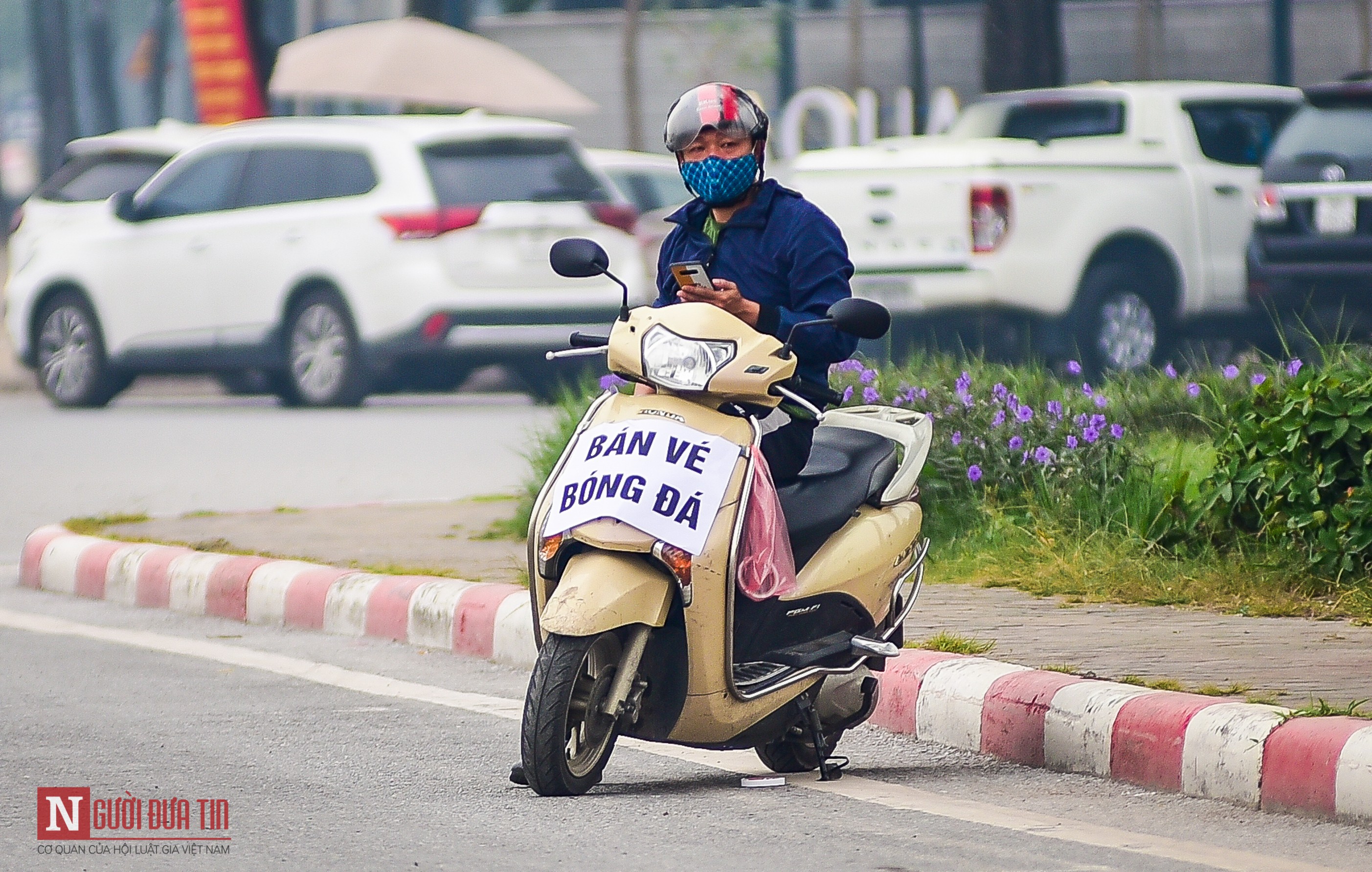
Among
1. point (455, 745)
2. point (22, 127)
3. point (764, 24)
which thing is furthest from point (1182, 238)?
point (22, 127)

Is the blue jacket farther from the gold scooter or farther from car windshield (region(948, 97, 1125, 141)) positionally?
car windshield (region(948, 97, 1125, 141))

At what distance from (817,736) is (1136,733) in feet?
2.32

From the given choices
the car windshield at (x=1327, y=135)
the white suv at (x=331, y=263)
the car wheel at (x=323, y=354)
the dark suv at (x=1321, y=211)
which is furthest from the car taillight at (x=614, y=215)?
the car windshield at (x=1327, y=135)

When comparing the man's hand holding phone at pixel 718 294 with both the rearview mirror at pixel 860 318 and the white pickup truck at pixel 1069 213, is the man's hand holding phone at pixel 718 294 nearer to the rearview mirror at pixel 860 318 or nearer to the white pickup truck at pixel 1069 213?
the rearview mirror at pixel 860 318

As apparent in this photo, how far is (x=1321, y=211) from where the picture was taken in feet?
46.0

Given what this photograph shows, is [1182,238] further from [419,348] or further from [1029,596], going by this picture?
[1029,596]

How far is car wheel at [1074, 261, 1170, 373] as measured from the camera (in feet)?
50.1

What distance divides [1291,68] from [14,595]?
21.4 meters

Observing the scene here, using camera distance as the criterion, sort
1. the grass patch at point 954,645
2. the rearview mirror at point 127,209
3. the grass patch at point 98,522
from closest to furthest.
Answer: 1. the grass patch at point 954,645
2. the grass patch at point 98,522
3. the rearview mirror at point 127,209

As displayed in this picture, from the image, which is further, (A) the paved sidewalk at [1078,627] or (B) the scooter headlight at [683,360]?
(A) the paved sidewalk at [1078,627]

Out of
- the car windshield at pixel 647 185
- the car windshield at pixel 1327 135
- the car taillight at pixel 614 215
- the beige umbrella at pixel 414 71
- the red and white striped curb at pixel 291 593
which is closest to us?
the red and white striped curb at pixel 291 593

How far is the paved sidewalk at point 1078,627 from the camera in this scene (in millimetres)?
6051

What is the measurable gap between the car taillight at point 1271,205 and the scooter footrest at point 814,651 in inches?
369

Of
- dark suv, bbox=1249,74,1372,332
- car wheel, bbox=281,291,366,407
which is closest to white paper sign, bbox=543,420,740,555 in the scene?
dark suv, bbox=1249,74,1372,332
